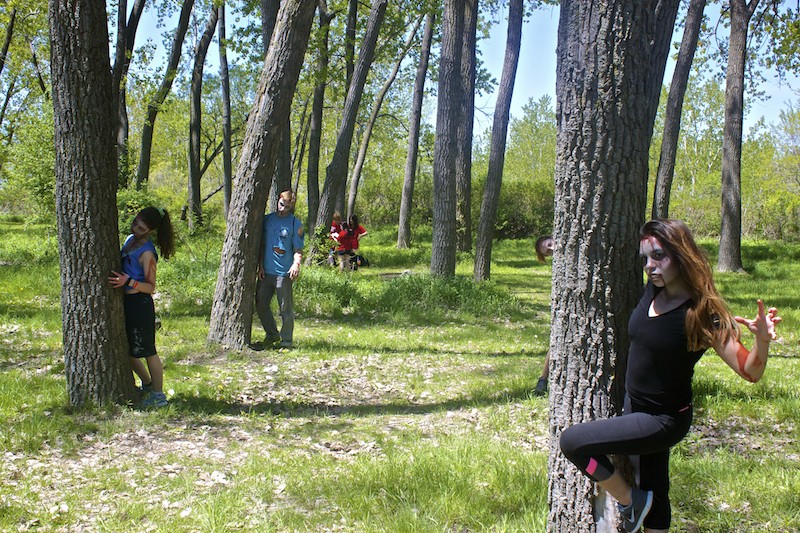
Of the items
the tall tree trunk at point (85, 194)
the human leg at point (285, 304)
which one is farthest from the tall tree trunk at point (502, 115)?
the tall tree trunk at point (85, 194)

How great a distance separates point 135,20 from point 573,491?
19.4 m

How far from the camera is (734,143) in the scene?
18.3 metres

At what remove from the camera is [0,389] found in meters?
6.14

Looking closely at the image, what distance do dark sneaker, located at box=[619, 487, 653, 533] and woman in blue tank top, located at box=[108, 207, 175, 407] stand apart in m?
4.40

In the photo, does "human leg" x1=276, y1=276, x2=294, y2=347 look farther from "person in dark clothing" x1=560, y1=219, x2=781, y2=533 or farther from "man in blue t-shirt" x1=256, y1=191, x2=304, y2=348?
"person in dark clothing" x1=560, y1=219, x2=781, y2=533

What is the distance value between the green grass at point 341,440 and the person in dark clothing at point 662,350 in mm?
923

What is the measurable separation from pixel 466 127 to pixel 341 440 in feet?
45.7

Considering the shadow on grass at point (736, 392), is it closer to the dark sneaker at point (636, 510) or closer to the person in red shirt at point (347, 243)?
the dark sneaker at point (636, 510)

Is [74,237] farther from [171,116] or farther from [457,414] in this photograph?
[171,116]

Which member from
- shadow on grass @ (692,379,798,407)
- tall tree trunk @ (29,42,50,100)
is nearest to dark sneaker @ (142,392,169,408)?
shadow on grass @ (692,379,798,407)

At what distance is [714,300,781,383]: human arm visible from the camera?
276cm

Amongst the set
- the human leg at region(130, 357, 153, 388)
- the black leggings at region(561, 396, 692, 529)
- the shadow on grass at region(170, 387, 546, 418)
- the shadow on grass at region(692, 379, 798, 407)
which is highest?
the black leggings at region(561, 396, 692, 529)

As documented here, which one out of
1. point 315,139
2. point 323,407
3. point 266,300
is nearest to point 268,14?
point 315,139

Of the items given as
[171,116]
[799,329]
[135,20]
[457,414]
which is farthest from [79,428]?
[171,116]
